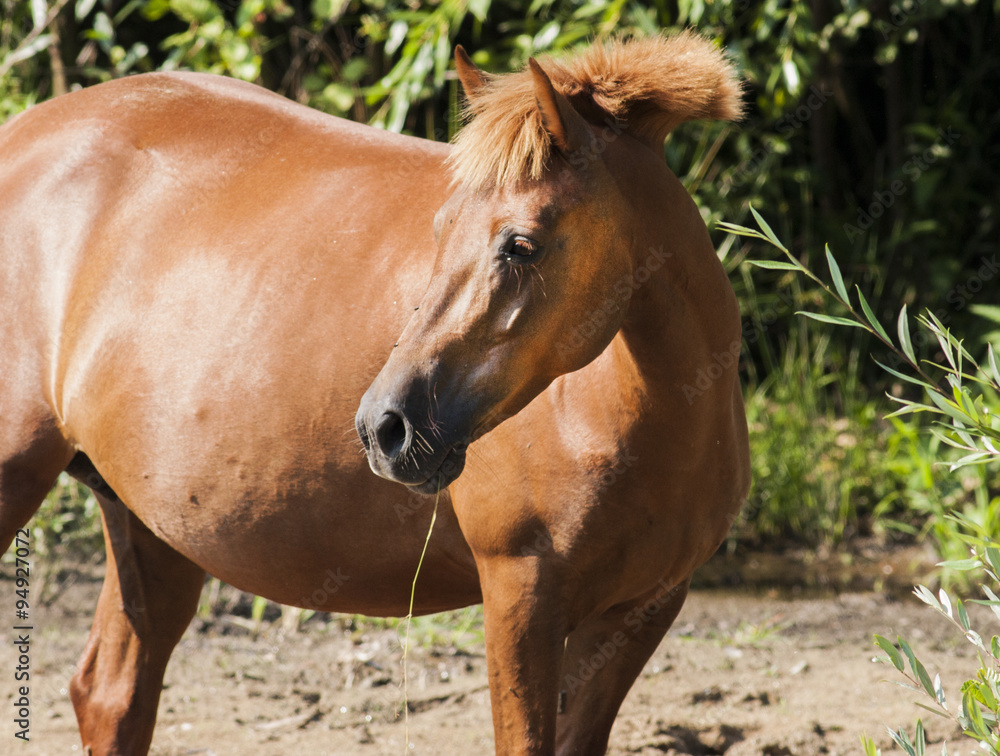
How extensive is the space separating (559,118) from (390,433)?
0.56 meters

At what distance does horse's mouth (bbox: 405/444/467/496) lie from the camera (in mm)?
1578

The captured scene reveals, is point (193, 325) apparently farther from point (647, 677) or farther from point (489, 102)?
point (647, 677)

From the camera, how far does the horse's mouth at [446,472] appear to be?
62.1 inches

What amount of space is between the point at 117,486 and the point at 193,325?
42 cm

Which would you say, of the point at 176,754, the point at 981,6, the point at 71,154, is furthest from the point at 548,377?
the point at 981,6

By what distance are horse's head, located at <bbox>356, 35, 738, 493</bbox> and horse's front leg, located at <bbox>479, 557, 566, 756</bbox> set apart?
0.29m

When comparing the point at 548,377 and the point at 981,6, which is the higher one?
the point at 548,377

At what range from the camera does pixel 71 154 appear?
7.52ft

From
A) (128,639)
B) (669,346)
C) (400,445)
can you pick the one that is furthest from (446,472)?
(128,639)

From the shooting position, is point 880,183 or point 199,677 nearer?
point 199,677

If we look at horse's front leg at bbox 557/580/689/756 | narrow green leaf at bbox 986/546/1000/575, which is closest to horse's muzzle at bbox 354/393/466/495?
horse's front leg at bbox 557/580/689/756

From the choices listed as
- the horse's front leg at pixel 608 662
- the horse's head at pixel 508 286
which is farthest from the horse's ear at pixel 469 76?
the horse's front leg at pixel 608 662

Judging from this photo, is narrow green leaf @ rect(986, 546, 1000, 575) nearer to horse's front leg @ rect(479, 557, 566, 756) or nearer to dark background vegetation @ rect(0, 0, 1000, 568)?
horse's front leg @ rect(479, 557, 566, 756)

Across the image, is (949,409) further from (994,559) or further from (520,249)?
(520,249)
